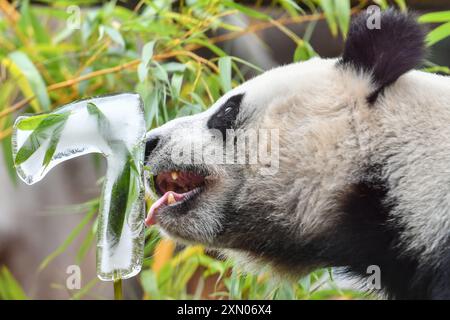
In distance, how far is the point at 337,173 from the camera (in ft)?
3.28

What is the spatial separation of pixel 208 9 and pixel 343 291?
655mm

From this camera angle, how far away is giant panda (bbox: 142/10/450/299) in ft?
3.11

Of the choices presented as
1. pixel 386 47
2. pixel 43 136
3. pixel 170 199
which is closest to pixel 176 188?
pixel 170 199

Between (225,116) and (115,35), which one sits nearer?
(225,116)

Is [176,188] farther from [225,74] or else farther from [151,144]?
[225,74]

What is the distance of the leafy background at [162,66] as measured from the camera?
1.36 m

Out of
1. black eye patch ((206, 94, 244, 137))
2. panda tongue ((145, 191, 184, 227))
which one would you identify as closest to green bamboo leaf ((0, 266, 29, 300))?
panda tongue ((145, 191, 184, 227))

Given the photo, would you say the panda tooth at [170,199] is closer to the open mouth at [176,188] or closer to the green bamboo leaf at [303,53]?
the open mouth at [176,188]

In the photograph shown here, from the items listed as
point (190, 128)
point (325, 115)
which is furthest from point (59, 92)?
point (325, 115)

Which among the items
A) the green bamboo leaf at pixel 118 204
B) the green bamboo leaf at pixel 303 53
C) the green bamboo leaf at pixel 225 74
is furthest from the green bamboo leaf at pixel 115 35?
the green bamboo leaf at pixel 118 204

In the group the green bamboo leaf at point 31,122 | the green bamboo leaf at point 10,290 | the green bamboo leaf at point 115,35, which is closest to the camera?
the green bamboo leaf at point 31,122

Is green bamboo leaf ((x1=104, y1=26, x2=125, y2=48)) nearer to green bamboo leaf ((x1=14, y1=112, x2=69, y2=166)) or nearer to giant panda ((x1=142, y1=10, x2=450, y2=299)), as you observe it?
giant panda ((x1=142, y1=10, x2=450, y2=299))

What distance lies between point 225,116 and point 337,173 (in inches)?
7.9

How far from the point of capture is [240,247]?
1097 mm
